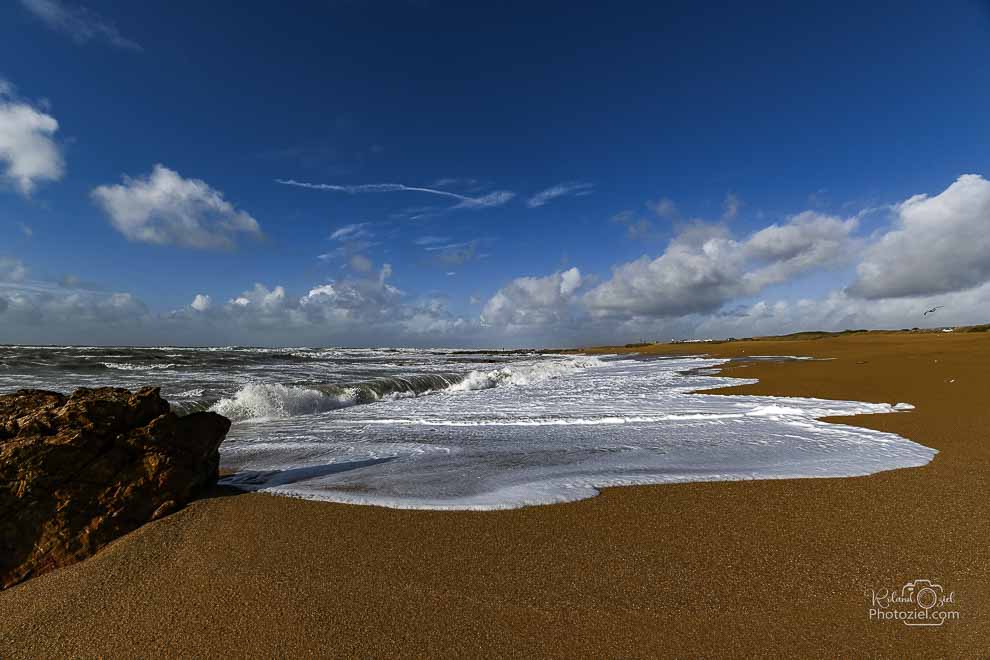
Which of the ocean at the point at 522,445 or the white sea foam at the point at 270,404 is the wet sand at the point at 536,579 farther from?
the white sea foam at the point at 270,404

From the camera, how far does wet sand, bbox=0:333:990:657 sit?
2516mm

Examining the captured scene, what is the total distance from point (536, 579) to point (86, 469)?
4.15 m

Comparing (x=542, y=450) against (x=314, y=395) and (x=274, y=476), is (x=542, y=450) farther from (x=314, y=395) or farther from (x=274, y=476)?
(x=314, y=395)

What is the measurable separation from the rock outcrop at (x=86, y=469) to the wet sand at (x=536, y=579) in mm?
271

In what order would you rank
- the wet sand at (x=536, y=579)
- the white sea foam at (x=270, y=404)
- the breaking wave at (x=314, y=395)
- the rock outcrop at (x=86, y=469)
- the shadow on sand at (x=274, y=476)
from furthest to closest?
1. the breaking wave at (x=314, y=395)
2. the white sea foam at (x=270, y=404)
3. the shadow on sand at (x=274, y=476)
4. the rock outcrop at (x=86, y=469)
5. the wet sand at (x=536, y=579)

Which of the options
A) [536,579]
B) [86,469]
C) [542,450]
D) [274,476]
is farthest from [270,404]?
[536,579]

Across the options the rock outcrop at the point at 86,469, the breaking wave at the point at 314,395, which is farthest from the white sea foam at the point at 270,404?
the rock outcrop at the point at 86,469

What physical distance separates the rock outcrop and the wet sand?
0.27 m

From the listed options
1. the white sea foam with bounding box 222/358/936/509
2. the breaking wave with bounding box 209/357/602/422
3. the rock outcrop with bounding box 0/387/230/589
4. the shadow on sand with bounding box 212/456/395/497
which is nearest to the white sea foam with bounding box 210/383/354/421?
the breaking wave with bounding box 209/357/602/422

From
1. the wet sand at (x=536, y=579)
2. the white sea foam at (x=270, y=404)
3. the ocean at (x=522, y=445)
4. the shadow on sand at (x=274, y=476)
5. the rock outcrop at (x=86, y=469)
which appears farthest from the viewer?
the white sea foam at (x=270, y=404)

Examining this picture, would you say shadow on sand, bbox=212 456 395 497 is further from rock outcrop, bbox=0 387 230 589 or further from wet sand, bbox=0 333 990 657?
wet sand, bbox=0 333 990 657

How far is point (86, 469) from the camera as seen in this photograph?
4098 millimetres

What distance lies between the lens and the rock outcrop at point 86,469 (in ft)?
11.9

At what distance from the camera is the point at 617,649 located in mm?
2428
